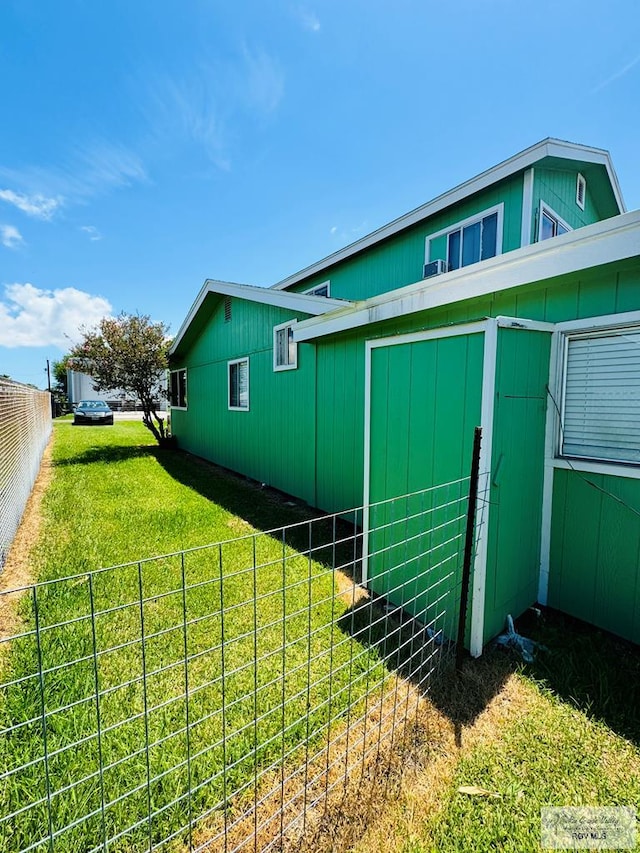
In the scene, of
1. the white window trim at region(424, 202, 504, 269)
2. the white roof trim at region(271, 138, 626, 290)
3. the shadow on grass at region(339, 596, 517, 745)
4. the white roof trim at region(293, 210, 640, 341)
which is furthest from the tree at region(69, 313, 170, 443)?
the shadow on grass at region(339, 596, 517, 745)

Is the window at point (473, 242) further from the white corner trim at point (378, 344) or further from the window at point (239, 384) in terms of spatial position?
the window at point (239, 384)

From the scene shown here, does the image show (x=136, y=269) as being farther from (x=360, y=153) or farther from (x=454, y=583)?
(x=454, y=583)

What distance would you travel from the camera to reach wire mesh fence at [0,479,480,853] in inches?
57.4

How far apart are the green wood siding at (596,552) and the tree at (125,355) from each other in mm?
12051

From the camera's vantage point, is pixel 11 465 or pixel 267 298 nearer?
pixel 11 465

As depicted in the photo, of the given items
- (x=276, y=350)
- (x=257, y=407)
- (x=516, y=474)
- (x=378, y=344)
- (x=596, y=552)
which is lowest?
(x=596, y=552)

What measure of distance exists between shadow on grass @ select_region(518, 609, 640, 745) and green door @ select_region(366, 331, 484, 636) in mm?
643

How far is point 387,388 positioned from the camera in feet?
10.6

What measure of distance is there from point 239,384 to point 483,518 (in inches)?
278

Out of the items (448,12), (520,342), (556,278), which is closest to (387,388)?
(520,342)

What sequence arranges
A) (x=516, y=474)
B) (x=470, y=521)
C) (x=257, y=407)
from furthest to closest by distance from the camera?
(x=257, y=407), (x=516, y=474), (x=470, y=521)

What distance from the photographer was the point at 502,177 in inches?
218

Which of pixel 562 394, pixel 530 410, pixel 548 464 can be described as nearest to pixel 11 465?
pixel 530 410

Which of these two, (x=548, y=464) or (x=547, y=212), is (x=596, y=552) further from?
(x=547, y=212)
